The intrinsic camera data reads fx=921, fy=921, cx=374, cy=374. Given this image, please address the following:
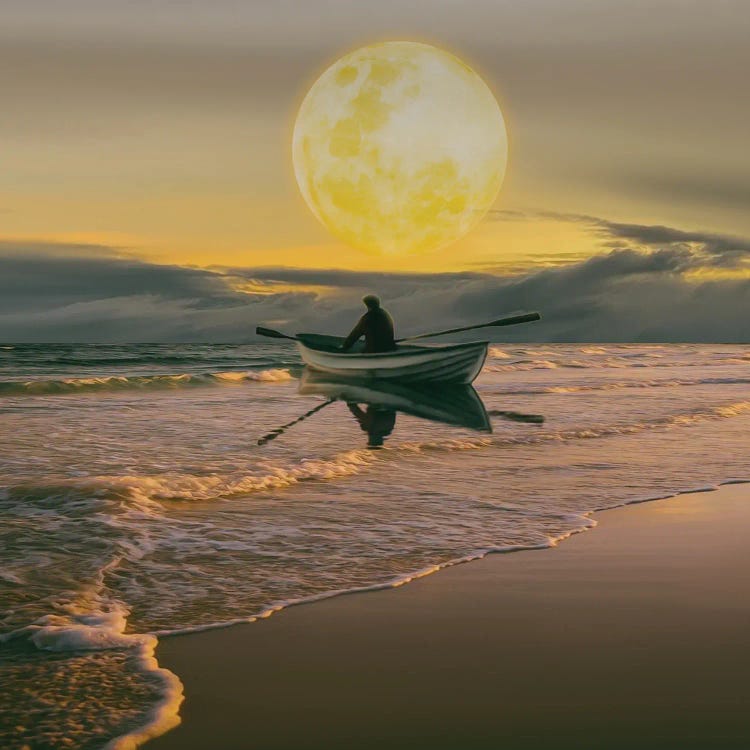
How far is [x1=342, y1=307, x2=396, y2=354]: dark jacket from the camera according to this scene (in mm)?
20781

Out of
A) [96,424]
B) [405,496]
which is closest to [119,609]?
[405,496]

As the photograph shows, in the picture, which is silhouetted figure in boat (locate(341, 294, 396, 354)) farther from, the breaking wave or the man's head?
the breaking wave

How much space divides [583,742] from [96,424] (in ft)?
45.2

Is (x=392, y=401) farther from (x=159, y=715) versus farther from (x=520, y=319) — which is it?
(x=159, y=715)

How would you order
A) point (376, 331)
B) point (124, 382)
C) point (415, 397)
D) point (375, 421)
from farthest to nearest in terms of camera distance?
point (124, 382) < point (376, 331) < point (415, 397) < point (375, 421)

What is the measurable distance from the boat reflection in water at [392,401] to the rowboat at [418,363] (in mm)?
282

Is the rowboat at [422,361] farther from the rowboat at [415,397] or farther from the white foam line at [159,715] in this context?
the white foam line at [159,715]

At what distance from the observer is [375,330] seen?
2091cm

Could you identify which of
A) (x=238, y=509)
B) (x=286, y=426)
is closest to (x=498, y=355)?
(x=286, y=426)

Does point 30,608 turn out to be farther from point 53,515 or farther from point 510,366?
point 510,366

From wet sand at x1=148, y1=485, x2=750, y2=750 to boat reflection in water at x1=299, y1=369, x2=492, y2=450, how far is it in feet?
23.0

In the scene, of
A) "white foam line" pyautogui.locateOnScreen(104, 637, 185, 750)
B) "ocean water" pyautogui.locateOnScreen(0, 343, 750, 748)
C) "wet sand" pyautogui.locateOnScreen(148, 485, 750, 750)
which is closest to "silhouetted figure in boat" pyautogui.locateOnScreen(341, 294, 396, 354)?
"ocean water" pyautogui.locateOnScreen(0, 343, 750, 748)

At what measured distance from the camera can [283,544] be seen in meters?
6.61

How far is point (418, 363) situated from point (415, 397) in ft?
3.40
